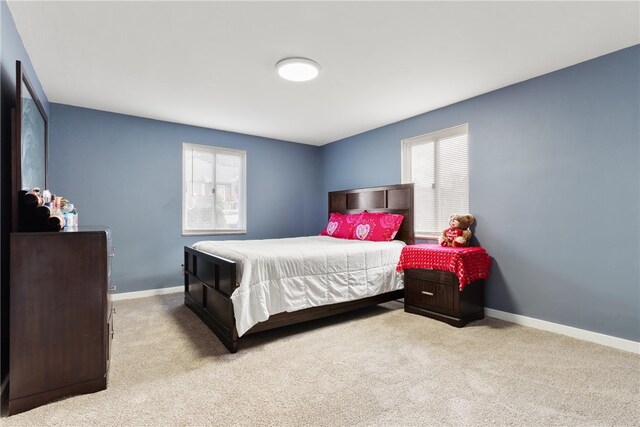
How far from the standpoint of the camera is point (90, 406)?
178cm

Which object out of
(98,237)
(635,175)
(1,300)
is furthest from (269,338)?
(635,175)

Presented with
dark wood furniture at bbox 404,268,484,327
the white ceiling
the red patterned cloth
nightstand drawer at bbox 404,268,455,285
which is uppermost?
the white ceiling

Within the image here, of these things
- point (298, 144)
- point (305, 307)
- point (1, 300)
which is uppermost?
point (298, 144)

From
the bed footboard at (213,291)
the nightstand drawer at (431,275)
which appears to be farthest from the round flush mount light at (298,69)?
the nightstand drawer at (431,275)

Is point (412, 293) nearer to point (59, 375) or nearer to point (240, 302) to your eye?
point (240, 302)

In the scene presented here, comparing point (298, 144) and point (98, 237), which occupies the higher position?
point (298, 144)

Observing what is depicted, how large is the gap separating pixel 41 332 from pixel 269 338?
1546 millimetres

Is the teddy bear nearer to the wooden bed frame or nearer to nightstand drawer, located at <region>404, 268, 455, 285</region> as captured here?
nightstand drawer, located at <region>404, 268, 455, 285</region>

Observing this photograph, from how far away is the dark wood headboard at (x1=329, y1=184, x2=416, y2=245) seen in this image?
4.10 m

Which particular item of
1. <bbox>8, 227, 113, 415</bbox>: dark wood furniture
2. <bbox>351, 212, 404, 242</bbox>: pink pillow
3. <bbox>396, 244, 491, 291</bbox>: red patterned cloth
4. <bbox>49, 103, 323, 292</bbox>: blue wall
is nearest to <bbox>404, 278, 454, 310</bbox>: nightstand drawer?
<bbox>396, 244, 491, 291</bbox>: red patterned cloth

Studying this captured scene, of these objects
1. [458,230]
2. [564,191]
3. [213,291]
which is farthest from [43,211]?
[564,191]

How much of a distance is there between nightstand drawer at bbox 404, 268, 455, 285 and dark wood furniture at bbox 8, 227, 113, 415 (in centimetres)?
276

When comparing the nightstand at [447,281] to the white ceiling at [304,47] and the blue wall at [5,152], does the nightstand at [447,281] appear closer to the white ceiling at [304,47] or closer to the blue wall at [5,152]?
the white ceiling at [304,47]

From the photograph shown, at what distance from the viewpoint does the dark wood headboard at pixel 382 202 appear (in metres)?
4.10
